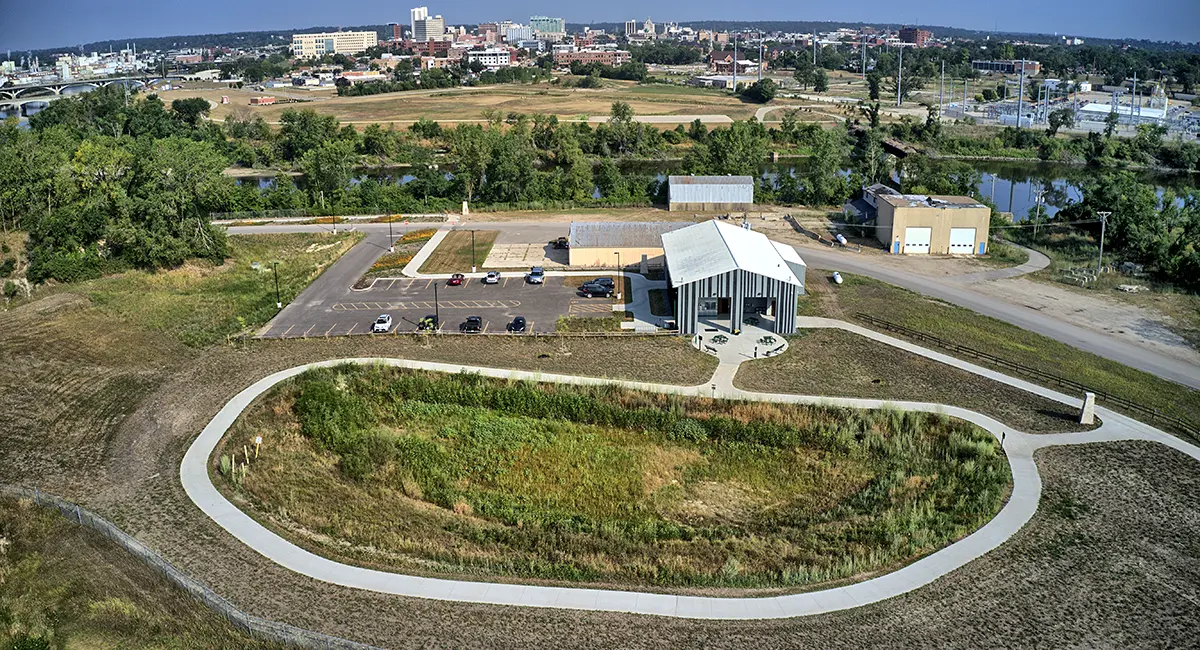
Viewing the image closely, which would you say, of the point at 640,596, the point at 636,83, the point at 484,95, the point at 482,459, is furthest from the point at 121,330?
the point at 636,83

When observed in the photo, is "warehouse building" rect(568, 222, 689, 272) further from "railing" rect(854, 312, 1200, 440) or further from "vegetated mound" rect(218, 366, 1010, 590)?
"vegetated mound" rect(218, 366, 1010, 590)

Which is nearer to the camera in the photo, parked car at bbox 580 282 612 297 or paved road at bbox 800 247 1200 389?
paved road at bbox 800 247 1200 389

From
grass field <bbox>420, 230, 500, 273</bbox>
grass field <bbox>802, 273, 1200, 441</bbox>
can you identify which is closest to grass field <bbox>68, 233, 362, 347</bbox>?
grass field <bbox>420, 230, 500, 273</bbox>

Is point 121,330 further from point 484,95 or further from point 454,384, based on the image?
point 484,95

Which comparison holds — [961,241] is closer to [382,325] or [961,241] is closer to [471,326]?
[471,326]

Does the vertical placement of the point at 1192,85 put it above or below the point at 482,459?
above

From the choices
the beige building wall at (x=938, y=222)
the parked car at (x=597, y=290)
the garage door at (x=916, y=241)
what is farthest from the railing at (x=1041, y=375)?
the garage door at (x=916, y=241)
